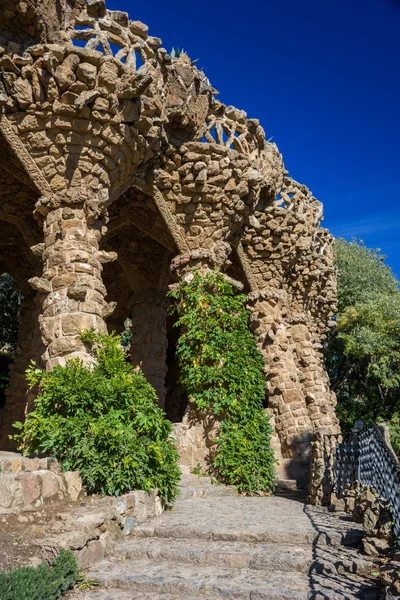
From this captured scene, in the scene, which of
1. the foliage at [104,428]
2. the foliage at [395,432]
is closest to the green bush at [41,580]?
the foliage at [104,428]

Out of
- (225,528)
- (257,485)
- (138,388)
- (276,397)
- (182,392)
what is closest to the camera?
(225,528)

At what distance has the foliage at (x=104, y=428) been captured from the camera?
15.6 ft

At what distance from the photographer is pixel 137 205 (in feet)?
33.0

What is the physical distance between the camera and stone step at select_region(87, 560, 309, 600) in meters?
3.24

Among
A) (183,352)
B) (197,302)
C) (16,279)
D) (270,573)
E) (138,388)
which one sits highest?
(16,279)

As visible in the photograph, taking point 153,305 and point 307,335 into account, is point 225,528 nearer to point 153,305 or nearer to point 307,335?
point 153,305

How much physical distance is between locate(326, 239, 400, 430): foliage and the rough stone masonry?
9.40 ft

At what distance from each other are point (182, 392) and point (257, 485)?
27.6 feet

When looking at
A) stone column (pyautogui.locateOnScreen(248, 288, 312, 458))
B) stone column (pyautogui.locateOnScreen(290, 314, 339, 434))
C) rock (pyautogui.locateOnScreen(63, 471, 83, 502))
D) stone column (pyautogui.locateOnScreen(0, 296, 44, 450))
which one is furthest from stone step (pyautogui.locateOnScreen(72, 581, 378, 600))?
stone column (pyautogui.locateOnScreen(290, 314, 339, 434))

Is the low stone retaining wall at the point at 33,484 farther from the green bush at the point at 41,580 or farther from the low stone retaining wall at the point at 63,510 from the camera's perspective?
the green bush at the point at 41,580

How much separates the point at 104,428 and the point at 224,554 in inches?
65.8

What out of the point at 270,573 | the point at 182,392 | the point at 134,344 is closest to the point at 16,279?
the point at 134,344

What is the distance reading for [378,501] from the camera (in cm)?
420

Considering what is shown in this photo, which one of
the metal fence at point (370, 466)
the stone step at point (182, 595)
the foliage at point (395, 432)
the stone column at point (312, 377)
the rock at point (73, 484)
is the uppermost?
the stone column at point (312, 377)
